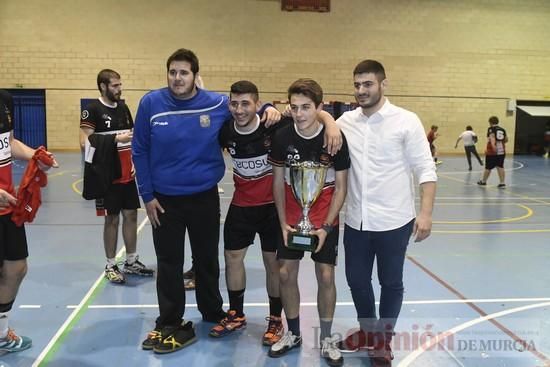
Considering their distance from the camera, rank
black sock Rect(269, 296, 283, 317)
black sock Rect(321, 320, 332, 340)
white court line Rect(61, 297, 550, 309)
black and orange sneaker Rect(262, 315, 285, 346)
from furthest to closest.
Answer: white court line Rect(61, 297, 550, 309) < black sock Rect(269, 296, 283, 317) < black and orange sneaker Rect(262, 315, 285, 346) < black sock Rect(321, 320, 332, 340)

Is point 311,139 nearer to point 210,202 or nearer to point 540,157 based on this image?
point 210,202

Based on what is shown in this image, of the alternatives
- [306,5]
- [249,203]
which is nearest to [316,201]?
[249,203]

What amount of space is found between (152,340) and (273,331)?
0.89m

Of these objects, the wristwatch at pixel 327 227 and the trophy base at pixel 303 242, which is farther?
the wristwatch at pixel 327 227

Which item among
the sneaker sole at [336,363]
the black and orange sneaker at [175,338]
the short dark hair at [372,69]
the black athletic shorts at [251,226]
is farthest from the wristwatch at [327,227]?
the black and orange sneaker at [175,338]

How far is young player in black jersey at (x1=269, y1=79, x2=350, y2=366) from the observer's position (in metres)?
3.16

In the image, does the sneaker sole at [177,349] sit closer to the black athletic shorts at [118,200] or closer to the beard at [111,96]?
the black athletic shorts at [118,200]

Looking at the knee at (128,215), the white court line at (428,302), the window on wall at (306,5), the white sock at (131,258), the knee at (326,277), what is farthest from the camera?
the window on wall at (306,5)

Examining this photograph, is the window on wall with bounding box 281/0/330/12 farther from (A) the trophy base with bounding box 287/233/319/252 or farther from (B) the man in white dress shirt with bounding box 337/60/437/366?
(A) the trophy base with bounding box 287/233/319/252

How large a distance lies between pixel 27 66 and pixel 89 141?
16.9 meters

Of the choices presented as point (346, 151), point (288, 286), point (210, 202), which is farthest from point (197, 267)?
point (346, 151)

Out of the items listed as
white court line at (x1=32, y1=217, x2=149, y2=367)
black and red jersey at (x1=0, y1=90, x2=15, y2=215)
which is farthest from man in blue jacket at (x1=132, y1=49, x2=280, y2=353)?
black and red jersey at (x1=0, y1=90, x2=15, y2=215)

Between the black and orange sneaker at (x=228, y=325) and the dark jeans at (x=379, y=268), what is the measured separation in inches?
38.6

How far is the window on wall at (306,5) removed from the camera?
19.7 m
